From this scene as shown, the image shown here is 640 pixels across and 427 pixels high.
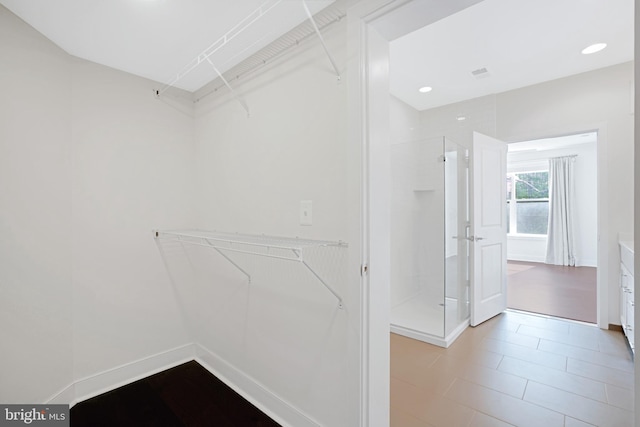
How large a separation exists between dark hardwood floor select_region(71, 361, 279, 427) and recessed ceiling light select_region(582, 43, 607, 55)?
13.0 ft

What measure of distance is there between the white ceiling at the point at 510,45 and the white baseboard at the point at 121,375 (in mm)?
3227

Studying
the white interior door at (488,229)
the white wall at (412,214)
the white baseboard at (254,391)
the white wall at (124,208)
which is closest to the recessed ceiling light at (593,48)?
the white interior door at (488,229)

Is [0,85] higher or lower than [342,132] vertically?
higher

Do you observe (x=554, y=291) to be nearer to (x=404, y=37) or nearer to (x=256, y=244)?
(x=404, y=37)

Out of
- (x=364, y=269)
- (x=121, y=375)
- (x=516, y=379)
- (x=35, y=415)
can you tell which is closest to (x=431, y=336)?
(x=516, y=379)

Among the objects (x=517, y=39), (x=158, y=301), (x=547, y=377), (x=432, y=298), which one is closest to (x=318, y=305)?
(x=158, y=301)

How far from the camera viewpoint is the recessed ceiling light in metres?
2.53

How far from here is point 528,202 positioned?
23.9 ft

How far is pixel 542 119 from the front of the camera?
3270 millimetres

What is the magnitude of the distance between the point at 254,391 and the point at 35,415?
125 cm

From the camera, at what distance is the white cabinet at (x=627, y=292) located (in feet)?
7.78

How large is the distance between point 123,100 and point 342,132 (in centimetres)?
181

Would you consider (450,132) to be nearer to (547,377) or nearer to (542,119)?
(542,119)

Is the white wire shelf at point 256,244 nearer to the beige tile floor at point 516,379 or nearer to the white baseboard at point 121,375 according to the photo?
the white baseboard at point 121,375
